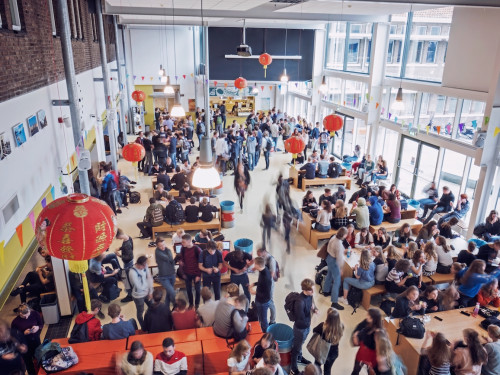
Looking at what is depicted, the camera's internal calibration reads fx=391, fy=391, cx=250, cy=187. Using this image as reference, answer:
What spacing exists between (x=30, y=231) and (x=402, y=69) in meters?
11.1

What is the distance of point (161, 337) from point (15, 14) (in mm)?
4285

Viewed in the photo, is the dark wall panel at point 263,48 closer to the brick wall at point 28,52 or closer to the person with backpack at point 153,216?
the person with backpack at point 153,216

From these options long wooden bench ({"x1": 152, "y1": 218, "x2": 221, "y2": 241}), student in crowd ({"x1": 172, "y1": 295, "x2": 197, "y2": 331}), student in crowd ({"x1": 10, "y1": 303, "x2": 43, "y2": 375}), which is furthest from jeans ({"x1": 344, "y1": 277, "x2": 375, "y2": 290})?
student in crowd ({"x1": 10, "y1": 303, "x2": 43, "y2": 375})

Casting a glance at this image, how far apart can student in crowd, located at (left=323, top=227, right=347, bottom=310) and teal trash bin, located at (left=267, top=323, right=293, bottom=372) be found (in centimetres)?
169

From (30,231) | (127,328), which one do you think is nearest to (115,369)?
(127,328)

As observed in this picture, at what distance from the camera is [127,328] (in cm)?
Answer: 491

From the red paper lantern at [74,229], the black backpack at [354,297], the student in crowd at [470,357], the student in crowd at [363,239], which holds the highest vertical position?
the red paper lantern at [74,229]

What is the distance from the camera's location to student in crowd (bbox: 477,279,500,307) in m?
5.72

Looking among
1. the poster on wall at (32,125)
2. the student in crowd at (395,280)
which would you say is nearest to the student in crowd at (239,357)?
the student in crowd at (395,280)

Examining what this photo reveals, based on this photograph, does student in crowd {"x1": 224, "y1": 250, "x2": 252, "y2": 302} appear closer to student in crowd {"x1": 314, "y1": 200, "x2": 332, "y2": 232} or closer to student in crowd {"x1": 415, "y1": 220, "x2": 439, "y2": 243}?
student in crowd {"x1": 314, "y1": 200, "x2": 332, "y2": 232}

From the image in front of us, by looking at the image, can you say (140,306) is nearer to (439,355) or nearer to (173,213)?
(173,213)

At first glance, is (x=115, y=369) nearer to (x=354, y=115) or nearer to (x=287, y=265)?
(x=287, y=265)

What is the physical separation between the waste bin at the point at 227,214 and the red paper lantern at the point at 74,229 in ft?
20.7

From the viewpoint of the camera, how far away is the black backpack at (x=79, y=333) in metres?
4.86
